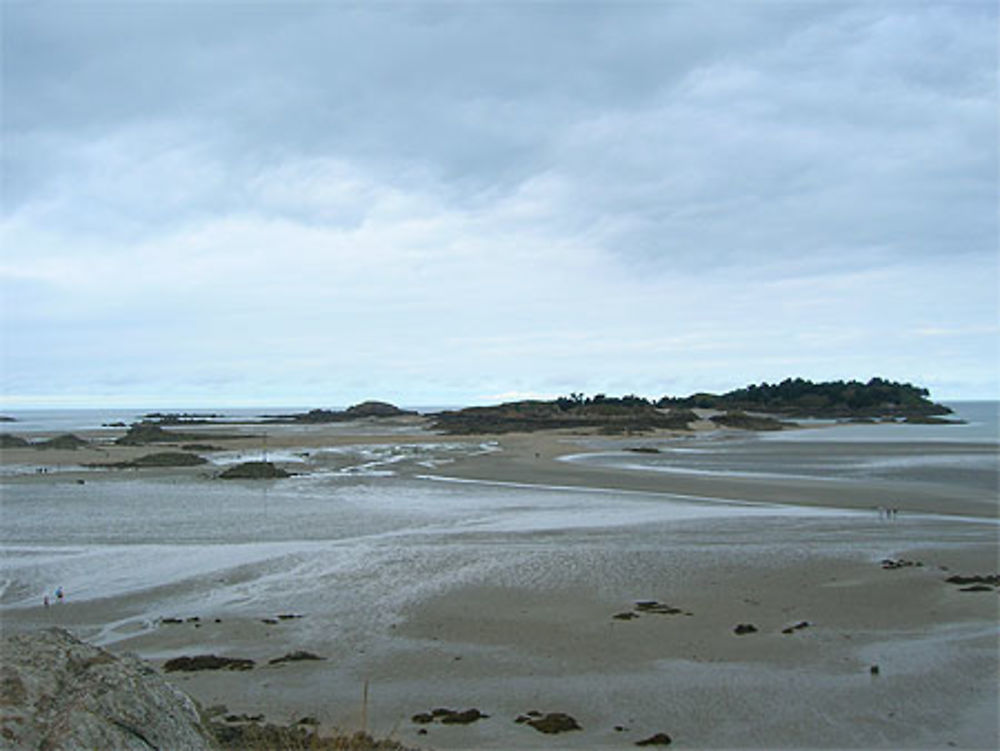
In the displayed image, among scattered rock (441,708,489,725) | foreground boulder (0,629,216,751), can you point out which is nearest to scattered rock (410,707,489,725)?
scattered rock (441,708,489,725)

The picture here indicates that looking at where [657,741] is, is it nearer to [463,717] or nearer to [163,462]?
[463,717]

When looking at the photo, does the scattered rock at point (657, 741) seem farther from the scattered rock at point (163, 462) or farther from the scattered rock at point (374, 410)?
the scattered rock at point (374, 410)

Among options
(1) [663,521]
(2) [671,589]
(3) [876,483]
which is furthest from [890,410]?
(2) [671,589]

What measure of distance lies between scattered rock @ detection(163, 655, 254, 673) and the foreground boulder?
16.2 ft

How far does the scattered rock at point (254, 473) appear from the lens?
1411 inches

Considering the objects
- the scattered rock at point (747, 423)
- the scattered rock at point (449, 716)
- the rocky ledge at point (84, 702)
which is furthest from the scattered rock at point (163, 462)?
the scattered rock at point (747, 423)

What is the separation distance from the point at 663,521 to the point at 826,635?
11.0 m

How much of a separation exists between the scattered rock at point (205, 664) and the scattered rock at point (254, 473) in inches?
1023

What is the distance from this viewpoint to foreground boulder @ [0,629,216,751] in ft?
14.4

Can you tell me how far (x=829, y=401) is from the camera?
128500 millimetres

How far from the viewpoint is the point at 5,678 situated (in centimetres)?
467

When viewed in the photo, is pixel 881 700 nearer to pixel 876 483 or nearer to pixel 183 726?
pixel 183 726

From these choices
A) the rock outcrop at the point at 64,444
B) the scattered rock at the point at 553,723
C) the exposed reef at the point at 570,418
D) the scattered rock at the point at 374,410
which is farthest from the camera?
the scattered rock at the point at 374,410

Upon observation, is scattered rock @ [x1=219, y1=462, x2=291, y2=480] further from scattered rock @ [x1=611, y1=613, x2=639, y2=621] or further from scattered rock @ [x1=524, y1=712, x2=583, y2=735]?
scattered rock @ [x1=524, y1=712, x2=583, y2=735]
